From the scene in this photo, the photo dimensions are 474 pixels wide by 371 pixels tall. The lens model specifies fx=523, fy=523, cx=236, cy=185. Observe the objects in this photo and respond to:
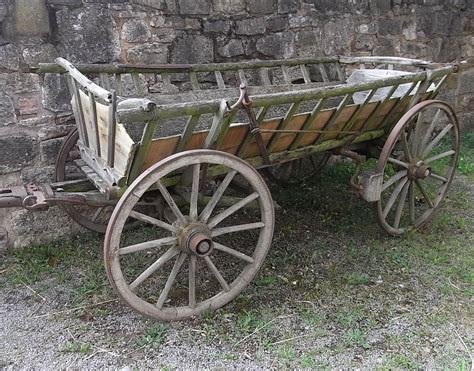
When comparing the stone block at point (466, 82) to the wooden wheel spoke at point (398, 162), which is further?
the stone block at point (466, 82)

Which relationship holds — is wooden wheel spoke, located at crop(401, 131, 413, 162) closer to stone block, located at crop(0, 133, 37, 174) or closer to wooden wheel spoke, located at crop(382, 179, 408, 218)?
wooden wheel spoke, located at crop(382, 179, 408, 218)

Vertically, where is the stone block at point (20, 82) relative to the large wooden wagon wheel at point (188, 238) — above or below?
above

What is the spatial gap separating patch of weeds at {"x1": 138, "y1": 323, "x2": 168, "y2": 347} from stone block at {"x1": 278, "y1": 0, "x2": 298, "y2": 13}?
2871 mm

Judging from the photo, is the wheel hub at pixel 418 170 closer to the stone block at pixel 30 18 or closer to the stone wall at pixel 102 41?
the stone wall at pixel 102 41

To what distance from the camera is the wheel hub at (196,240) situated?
8.93 feet

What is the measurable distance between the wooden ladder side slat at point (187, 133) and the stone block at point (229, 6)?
69.8 inches

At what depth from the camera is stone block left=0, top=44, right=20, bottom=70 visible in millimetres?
3295

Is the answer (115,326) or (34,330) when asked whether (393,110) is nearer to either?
(115,326)

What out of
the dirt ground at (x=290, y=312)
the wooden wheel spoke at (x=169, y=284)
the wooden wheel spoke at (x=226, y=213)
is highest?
the wooden wheel spoke at (x=226, y=213)

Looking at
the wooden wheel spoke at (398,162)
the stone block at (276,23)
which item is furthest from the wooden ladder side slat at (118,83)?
the wooden wheel spoke at (398,162)

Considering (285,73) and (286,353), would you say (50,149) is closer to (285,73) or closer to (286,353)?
(285,73)

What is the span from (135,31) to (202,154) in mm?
1548

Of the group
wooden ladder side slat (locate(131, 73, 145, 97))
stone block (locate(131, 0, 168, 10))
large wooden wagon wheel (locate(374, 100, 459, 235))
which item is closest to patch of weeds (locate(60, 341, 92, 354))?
wooden ladder side slat (locate(131, 73, 145, 97))

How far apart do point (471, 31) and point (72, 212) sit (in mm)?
5072
